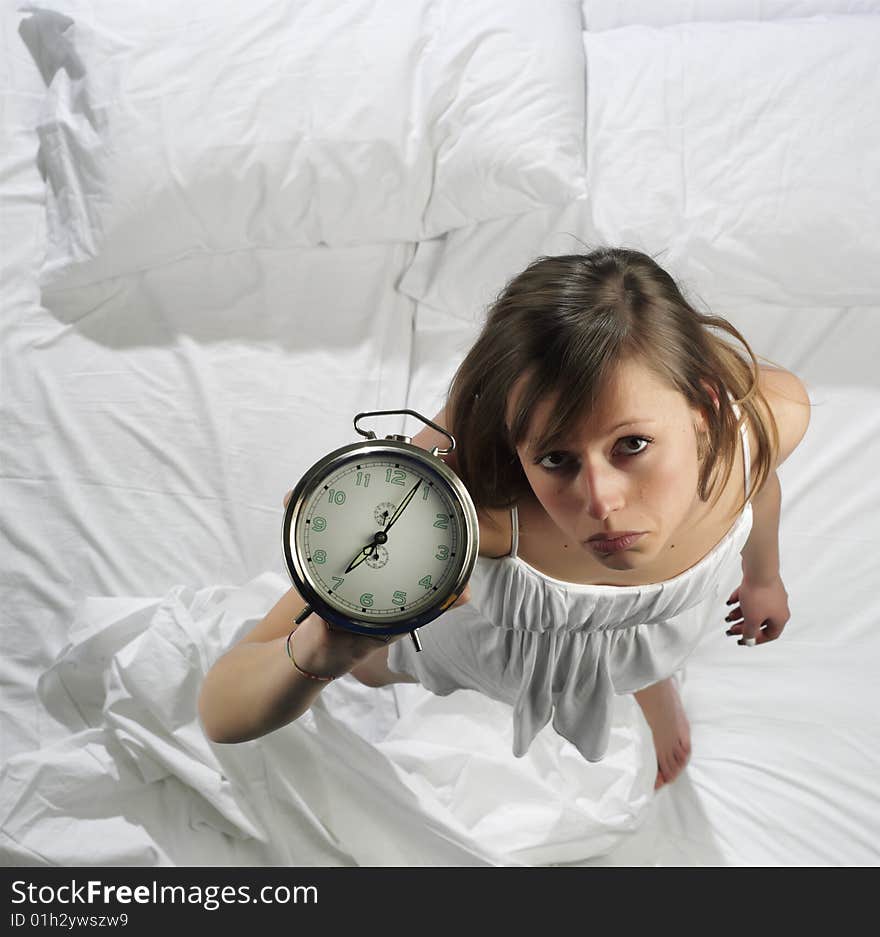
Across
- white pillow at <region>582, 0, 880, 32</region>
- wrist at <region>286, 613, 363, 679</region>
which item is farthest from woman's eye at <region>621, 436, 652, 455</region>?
white pillow at <region>582, 0, 880, 32</region>

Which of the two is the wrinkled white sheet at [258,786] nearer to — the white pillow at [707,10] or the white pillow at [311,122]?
the white pillow at [311,122]

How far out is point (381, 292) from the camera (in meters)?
1.60

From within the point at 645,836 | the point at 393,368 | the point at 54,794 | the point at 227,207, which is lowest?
the point at 645,836

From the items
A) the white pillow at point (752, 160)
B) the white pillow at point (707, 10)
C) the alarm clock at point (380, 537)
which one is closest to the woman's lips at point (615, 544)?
the alarm clock at point (380, 537)

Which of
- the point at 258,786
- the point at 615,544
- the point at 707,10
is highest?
the point at 707,10

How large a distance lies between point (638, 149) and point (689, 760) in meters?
0.88

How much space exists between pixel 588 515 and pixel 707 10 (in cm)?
125

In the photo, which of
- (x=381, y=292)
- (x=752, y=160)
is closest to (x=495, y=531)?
(x=381, y=292)

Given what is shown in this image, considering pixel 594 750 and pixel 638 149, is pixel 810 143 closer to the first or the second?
pixel 638 149

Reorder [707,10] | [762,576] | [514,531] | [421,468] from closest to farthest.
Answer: [421,468]
[514,531]
[762,576]
[707,10]

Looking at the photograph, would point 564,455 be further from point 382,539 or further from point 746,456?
point 746,456

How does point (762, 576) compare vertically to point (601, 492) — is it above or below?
below

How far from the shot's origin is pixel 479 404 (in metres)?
0.95

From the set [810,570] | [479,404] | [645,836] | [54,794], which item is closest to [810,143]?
[810,570]
